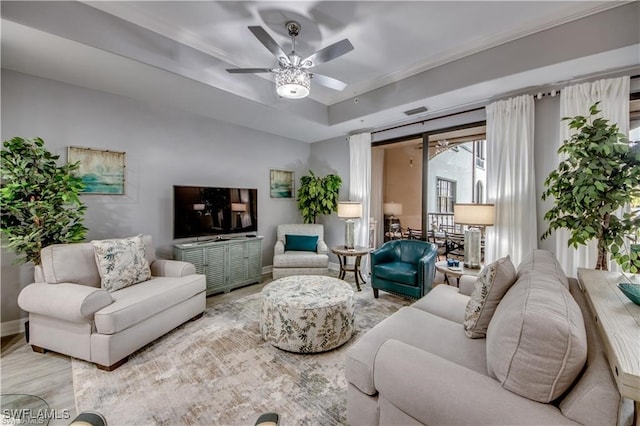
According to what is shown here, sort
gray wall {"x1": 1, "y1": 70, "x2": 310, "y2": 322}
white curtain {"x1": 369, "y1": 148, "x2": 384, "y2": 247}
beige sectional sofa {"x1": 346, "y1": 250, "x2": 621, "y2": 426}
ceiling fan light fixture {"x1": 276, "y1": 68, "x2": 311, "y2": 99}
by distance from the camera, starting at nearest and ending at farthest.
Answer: beige sectional sofa {"x1": 346, "y1": 250, "x2": 621, "y2": 426} < ceiling fan light fixture {"x1": 276, "y1": 68, "x2": 311, "y2": 99} < gray wall {"x1": 1, "y1": 70, "x2": 310, "y2": 322} < white curtain {"x1": 369, "y1": 148, "x2": 384, "y2": 247}

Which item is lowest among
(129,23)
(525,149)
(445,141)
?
(525,149)

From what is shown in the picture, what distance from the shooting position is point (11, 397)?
146 centimetres

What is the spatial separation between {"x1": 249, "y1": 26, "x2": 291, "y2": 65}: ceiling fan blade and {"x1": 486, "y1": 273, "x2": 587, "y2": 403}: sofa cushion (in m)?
2.39

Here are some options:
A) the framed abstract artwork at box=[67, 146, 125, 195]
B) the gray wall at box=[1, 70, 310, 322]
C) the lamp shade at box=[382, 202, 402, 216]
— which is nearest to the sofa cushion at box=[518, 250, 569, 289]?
the lamp shade at box=[382, 202, 402, 216]

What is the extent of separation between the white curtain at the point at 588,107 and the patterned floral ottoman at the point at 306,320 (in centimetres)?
240

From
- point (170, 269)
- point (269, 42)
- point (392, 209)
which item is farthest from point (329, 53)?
point (392, 209)

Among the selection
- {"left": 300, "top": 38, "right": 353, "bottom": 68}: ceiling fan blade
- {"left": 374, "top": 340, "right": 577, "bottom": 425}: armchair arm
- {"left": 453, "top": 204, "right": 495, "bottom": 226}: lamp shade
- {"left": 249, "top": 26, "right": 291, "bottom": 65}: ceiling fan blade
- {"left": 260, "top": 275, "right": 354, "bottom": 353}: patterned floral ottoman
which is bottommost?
{"left": 260, "top": 275, "right": 354, "bottom": 353}: patterned floral ottoman

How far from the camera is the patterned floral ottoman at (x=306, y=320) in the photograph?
7.55 ft

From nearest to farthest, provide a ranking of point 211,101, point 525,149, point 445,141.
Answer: point 525,149 → point 211,101 → point 445,141

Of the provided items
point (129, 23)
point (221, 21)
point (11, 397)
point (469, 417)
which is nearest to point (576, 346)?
point (469, 417)

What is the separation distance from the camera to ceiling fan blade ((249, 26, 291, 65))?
6.63ft

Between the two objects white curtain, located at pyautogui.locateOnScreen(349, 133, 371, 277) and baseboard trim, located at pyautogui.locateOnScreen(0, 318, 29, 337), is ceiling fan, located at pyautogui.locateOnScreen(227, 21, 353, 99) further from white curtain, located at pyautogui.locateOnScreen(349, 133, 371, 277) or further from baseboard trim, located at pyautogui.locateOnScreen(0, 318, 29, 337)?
baseboard trim, located at pyautogui.locateOnScreen(0, 318, 29, 337)

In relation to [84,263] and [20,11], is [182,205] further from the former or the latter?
[20,11]

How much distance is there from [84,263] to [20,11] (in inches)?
81.6
